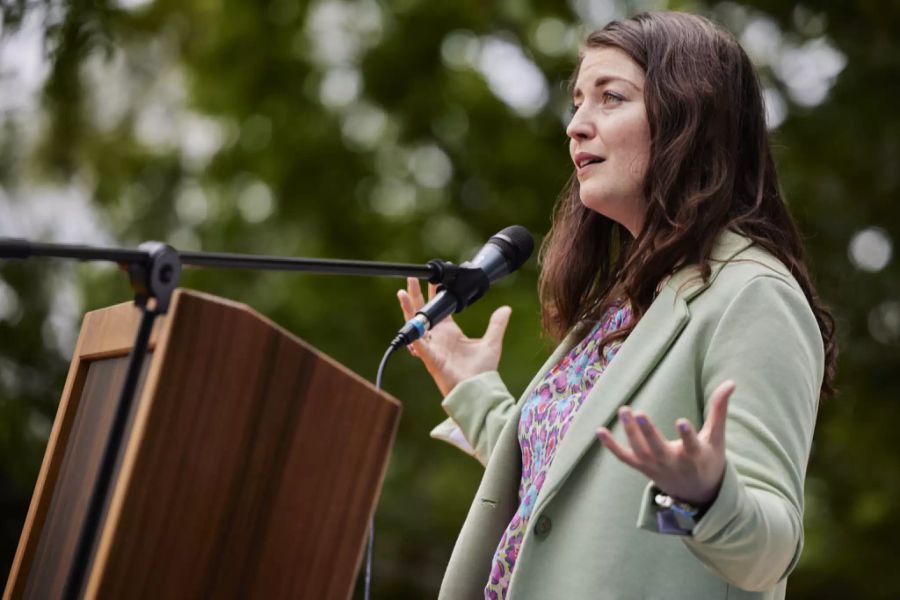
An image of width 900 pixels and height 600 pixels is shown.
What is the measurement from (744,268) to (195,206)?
589 cm

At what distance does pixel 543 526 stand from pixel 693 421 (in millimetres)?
300

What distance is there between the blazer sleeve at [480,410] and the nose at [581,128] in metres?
0.60

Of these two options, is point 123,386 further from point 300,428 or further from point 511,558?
point 511,558

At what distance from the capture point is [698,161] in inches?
84.0

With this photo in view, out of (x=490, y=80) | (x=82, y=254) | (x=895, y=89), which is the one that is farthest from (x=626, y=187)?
(x=490, y=80)

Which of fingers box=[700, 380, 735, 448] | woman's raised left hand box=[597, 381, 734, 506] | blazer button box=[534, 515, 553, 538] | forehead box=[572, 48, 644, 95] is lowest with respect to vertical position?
blazer button box=[534, 515, 553, 538]

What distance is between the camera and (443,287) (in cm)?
213

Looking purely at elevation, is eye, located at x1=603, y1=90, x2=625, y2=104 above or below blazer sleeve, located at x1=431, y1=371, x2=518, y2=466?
above

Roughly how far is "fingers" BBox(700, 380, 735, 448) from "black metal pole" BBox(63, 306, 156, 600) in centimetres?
72

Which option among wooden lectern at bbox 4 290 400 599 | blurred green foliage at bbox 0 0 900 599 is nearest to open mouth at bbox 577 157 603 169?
wooden lectern at bbox 4 290 400 599

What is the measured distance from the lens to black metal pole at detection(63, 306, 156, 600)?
144cm

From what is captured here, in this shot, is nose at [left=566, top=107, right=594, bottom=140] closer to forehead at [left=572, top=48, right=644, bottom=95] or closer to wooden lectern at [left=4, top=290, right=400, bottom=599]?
forehead at [left=572, top=48, right=644, bottom=95]

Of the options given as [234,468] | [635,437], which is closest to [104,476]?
[234,468]

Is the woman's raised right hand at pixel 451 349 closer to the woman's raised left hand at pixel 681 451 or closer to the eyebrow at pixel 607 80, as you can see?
the eyebrow at pixel 607 80
